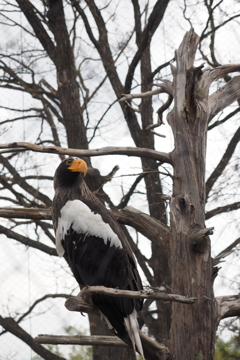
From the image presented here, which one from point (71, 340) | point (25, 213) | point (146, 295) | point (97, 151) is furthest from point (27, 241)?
point (146, 295)

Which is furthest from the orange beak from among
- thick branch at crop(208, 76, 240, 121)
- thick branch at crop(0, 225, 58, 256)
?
thick branch at crop(0, 225, 58, 256)

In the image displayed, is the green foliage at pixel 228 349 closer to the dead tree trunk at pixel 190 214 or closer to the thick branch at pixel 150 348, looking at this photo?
the dead tree trunk at pixel 190 214

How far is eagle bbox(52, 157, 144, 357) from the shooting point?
241 cm

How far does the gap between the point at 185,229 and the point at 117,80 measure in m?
2.81

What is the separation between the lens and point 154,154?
283 cm

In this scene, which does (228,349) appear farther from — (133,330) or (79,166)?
(79,166)

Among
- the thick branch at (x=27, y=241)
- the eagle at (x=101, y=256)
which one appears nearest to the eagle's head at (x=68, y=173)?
the eagle at (x=101, y=256)

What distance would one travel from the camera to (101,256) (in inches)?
99.1

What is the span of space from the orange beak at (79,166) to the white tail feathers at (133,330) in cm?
87

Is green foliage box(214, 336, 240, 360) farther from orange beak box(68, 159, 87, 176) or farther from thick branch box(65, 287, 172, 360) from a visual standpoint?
orange beak box(68, 159, 87, 176)

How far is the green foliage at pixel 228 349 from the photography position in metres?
3.98

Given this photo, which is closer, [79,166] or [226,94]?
[79,166]

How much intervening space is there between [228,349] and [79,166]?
2356mm

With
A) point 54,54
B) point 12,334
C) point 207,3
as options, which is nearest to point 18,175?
Answer: point 54,54
